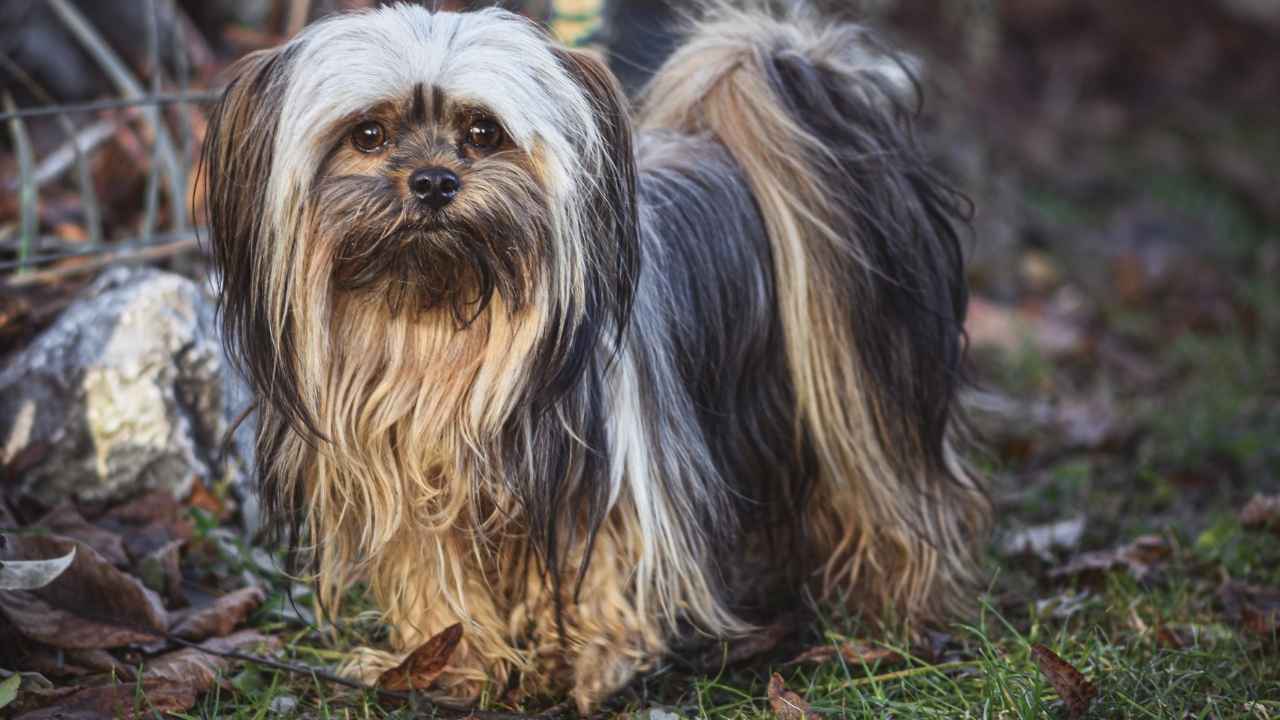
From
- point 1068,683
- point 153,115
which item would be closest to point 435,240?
point 1068,683

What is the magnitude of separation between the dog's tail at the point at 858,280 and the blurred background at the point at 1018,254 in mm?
287

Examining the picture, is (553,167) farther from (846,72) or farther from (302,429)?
(846,72)

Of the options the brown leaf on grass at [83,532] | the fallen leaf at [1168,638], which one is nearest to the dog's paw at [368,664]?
the brown leaf on grass at [83,532]

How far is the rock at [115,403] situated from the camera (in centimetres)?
402

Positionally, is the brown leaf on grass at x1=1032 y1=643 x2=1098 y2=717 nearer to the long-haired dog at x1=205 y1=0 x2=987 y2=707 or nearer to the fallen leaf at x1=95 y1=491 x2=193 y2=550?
the long-haired dog at x1=205 y1=0 x2=987 y2=707

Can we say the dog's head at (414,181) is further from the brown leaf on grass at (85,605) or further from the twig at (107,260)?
the twig at (107,260)

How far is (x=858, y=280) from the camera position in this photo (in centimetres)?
367

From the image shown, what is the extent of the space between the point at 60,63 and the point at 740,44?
3.47 metres

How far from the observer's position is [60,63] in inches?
240

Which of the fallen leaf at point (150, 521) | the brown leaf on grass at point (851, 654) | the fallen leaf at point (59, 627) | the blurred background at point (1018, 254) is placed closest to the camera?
the fallen leaf at point (59, 627)

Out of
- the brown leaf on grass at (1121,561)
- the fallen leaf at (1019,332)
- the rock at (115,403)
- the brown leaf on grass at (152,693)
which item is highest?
the rock at (115,403)

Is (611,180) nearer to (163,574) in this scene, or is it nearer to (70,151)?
(163,574)

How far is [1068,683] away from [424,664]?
4.53 ft

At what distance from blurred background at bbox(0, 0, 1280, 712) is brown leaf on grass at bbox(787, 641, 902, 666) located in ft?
1.68
